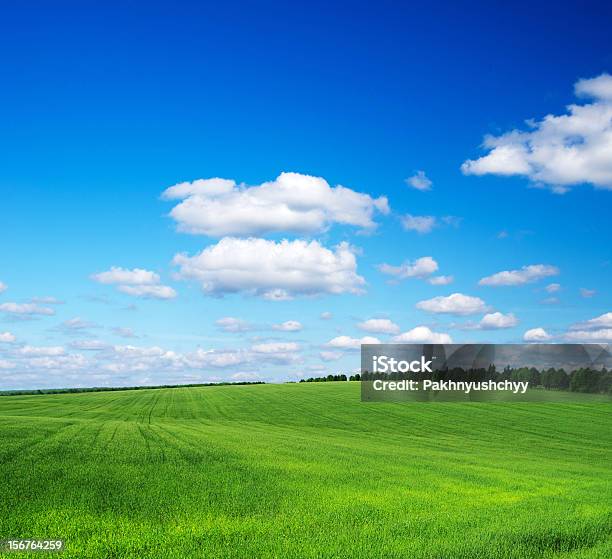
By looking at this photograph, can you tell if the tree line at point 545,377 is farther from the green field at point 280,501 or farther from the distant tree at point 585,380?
the green field at point 280,501

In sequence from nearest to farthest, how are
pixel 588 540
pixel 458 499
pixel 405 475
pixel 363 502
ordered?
1. pixel 588 540
2. pixel 363 502
3. pixel 458 499
4. pixel 405 475

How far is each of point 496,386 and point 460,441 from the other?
3320 centimetres

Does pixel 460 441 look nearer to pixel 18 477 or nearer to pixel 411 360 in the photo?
pixel 411 360

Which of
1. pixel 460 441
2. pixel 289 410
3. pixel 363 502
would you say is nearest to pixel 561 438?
pixel 460 441

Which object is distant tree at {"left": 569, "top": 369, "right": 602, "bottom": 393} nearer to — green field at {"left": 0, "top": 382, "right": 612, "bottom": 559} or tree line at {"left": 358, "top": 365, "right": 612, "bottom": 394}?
tree line at {"left": 358, "top": 365, "right": 612, "bottom": 394}

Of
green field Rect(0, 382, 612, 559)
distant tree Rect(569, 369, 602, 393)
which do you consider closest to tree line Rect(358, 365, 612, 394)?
distant tree Rect(569, 369, 602, 393)

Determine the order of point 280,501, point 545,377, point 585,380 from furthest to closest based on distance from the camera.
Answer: point 585,380, point 545,377, point 280,501

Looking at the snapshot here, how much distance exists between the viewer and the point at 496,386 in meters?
73.7

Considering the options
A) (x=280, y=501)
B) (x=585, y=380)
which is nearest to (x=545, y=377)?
(x=585, y=380)

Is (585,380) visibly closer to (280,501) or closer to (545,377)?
(545,377)

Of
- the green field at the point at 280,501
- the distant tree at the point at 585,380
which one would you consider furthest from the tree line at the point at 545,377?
the green field at the point at 280,501

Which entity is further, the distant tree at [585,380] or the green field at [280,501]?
the distant tree at [585,380]

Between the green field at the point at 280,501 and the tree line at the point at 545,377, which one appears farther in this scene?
the tree line at the point at 545,377

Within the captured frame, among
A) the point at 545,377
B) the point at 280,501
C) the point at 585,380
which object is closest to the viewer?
the point at 280,501
